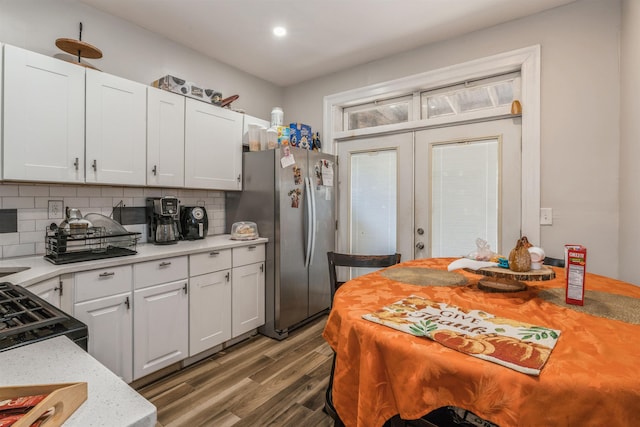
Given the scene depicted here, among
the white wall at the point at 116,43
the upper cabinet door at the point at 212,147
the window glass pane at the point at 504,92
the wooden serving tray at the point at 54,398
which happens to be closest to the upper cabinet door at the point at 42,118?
the white wall at the point at 116,43

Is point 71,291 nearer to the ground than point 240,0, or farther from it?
nearer to the ground

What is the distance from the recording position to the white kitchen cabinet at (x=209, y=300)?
7.97 ft

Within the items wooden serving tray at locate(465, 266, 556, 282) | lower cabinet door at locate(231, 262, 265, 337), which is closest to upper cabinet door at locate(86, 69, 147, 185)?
lower cabinet door at locate(231, 262, 265, 337)

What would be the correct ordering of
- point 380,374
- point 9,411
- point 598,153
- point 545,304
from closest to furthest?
point 9,411 < point 380,374 < point 545,304 < point 598,153

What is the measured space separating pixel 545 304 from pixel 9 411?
1526 mm

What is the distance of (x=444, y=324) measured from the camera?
102 centimetres

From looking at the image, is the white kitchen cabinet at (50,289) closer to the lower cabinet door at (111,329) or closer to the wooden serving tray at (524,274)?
the lower cabinet door at (111,329)

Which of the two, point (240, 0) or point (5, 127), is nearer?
point (5, 127)

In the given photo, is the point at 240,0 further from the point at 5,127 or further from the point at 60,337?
the point at 60,337

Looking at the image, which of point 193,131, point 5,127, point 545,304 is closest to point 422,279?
point 545,304

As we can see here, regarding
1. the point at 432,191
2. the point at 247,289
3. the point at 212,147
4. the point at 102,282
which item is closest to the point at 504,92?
the point at 432,191

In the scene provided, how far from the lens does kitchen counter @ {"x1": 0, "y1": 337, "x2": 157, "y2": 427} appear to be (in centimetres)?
50

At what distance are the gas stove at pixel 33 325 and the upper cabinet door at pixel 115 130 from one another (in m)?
1.43

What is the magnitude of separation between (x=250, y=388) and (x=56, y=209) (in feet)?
6.05
